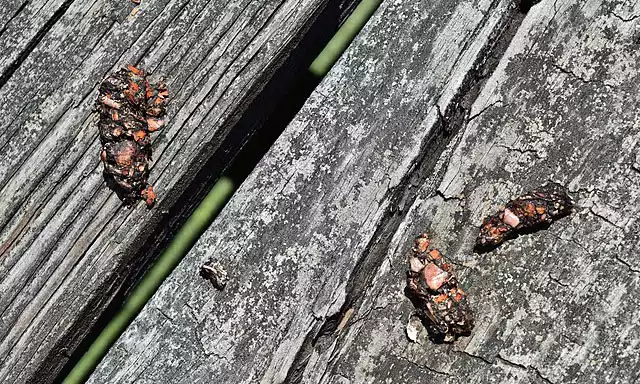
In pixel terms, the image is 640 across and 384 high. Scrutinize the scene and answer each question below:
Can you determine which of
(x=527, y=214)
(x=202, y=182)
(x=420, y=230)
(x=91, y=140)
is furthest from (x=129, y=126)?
(x=527, y=214)

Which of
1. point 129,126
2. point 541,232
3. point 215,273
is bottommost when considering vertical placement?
point 215,273

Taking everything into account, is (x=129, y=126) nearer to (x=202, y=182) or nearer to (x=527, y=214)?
(x=202, y=182)

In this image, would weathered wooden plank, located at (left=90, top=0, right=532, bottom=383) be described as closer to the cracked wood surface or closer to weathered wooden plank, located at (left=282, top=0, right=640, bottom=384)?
the cracked wood surface

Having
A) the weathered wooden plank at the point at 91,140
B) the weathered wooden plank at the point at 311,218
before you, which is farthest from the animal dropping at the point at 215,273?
the weathered wooden plank at the point at 91,140

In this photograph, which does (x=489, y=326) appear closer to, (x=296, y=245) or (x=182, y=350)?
(x=296, y=245)

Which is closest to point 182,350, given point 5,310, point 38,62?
point 5,310

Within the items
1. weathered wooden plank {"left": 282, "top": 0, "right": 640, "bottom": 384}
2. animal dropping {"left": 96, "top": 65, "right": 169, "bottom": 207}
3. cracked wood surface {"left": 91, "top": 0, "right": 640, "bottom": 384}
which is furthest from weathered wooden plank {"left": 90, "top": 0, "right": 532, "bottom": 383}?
animal dropping {"left": 96, "top": 65, "right": 169, "bottom": 207}

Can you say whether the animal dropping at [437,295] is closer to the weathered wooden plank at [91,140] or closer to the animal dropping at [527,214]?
the animal dropping at [527,214]
